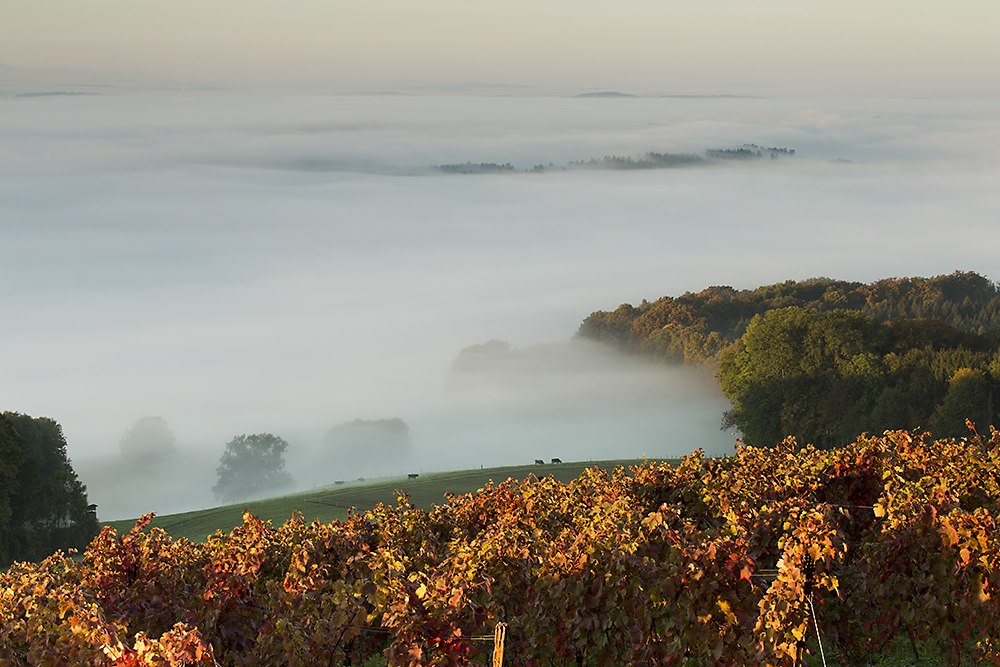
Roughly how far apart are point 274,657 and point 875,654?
25.8ft

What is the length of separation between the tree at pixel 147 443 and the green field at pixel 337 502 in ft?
331

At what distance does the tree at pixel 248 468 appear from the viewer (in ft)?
403

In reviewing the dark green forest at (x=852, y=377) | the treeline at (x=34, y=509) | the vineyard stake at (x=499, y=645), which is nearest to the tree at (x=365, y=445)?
the dark green forest at (x=852, y=377)

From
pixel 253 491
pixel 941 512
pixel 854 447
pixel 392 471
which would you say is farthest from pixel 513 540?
pixel 392 471

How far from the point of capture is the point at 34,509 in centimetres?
3762

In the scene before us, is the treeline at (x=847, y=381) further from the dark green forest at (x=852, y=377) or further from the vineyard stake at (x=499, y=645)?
the vineyard stake at (x=499, y=645)

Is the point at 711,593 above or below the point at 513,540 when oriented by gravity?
below

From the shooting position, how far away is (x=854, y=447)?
52.2 ft

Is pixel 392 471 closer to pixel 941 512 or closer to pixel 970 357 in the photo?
pixel 970 357

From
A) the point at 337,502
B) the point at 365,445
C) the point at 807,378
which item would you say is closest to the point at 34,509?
the point at 337,502

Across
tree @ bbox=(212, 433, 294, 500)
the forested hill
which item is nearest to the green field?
the forested hill

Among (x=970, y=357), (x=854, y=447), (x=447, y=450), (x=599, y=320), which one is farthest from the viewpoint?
(x=447, y=450)

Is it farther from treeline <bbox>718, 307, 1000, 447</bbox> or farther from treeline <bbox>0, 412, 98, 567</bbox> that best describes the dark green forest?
treeline <bbox>0, 412, 98, 567</bbox>

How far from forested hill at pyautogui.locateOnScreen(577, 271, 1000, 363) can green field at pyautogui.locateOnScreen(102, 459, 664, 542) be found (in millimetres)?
37694
